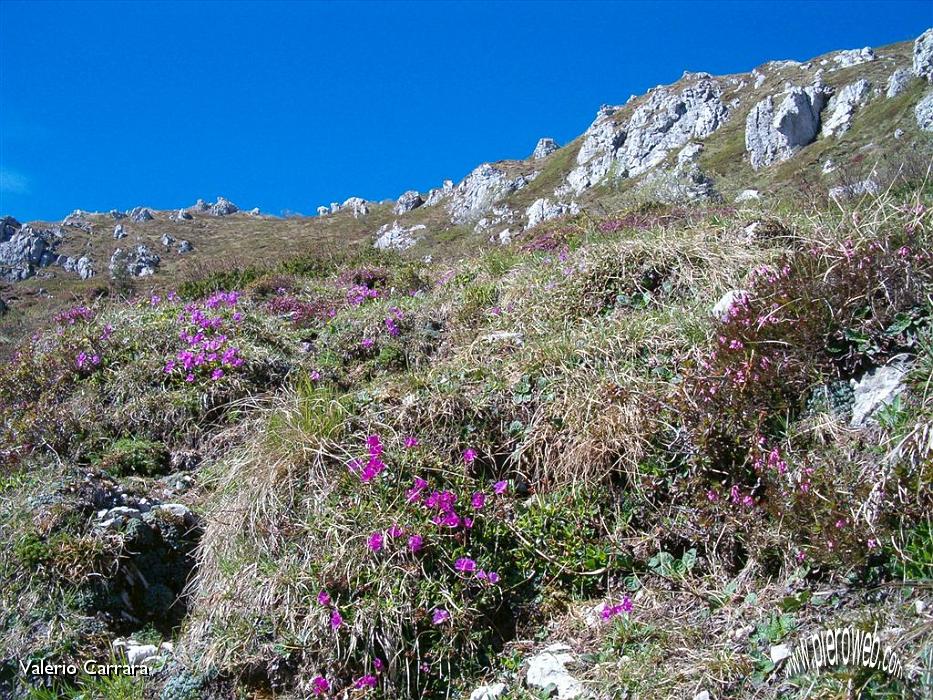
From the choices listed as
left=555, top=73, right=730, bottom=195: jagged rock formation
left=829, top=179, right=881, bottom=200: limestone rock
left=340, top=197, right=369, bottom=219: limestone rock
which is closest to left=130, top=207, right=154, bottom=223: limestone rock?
left=340, top=197, right=369, bottom=219: limestone rock

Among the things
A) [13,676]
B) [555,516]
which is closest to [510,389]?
[555,516]

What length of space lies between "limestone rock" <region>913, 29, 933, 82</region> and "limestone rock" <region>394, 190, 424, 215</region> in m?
56.4

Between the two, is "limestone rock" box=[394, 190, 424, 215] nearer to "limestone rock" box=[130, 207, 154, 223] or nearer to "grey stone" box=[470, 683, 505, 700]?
"limestone rock" box=[130, 207, 154, 223]

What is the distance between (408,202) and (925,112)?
61.3 m

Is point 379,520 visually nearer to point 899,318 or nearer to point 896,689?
point 896,689

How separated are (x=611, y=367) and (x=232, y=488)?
2.82 metres

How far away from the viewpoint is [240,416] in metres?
5.99

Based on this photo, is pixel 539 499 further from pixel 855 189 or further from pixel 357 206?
pixel 357 206

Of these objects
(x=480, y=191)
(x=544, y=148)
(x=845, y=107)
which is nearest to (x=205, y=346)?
(x=845, y=107)

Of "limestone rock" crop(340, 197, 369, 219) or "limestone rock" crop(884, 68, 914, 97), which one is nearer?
"limestone rock" crop(884, 68, 914, 97)

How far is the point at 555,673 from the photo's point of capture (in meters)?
3.16

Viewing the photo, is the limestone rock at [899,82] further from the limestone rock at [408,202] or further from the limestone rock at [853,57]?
the limestone rock at [408,202]

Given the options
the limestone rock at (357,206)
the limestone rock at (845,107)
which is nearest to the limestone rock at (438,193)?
the limestone rock at (357,206)

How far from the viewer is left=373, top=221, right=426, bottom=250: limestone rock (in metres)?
62.7
